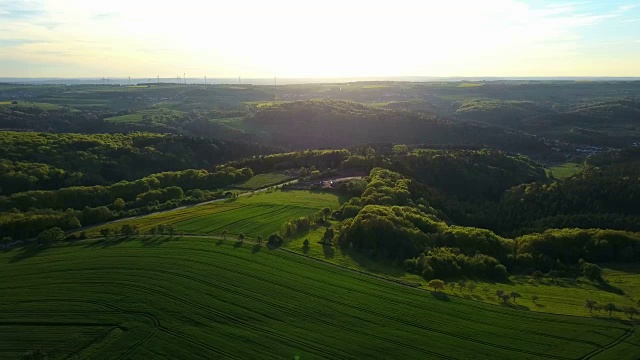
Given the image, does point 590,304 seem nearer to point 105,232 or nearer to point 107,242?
point 107,242

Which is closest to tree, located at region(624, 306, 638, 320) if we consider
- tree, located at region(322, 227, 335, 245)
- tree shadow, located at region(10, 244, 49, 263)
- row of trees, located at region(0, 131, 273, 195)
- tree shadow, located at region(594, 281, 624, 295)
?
tree shadow, located at region(594, 281, 624, 295)

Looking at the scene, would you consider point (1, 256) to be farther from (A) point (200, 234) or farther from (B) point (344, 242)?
(B) point (344, 242)

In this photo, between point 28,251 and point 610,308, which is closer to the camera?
point 610,308

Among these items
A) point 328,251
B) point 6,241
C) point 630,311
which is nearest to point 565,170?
point 630,311

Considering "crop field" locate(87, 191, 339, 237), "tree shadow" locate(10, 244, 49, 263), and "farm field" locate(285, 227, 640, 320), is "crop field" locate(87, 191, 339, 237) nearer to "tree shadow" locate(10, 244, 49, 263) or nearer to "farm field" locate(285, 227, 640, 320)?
"tree shadow" locate(10, 244, 49, 263)

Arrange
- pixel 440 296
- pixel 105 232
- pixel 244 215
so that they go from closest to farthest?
pixel 440 296 → pixel 105 232 → pixel 244 215

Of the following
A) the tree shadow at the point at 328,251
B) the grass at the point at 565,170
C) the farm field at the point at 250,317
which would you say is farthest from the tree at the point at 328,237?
the grass at the point at 565,170

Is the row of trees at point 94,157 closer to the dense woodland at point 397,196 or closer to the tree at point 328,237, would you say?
the dense woodland at point 397,196
